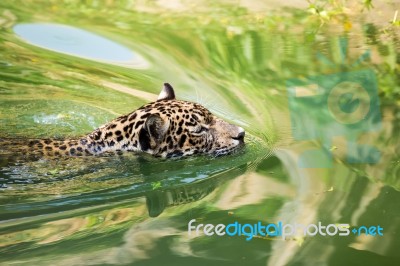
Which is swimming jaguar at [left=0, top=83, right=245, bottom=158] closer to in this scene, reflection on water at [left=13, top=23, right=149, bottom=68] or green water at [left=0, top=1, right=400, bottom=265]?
green water at [left=0, top=1, right=400, bottom=265]

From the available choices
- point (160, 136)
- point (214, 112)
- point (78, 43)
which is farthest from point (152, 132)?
point (78, 43)

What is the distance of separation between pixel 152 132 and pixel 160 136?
14 centimetres

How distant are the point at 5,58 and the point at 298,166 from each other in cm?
601

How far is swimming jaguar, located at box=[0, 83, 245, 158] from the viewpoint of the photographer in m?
7.79

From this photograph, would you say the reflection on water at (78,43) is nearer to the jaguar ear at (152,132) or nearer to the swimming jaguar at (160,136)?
the swimming jaguar at (160,136)

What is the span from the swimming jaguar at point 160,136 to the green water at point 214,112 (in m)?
0.13

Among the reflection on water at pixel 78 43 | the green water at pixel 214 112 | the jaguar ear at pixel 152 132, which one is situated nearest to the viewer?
the green water at pixel 214 112

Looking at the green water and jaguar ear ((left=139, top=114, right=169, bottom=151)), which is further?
jaguar ear ((left=139, top=114, right=169, bottom=151))

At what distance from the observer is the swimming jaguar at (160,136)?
307 inches

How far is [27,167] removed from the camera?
25.5ft

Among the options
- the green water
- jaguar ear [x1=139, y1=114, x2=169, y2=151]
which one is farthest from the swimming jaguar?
the green water

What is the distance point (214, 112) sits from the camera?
32.5 feet

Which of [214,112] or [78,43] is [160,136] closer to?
[214,112]

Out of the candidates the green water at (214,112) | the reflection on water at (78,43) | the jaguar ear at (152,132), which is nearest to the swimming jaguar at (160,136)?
the jaguar ear at (152,132)
